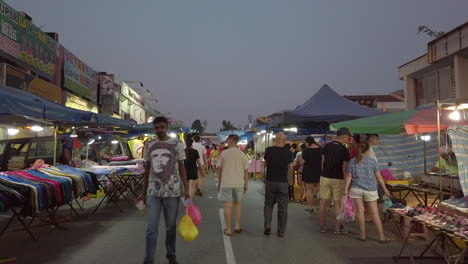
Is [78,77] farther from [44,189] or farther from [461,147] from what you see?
[461,147]

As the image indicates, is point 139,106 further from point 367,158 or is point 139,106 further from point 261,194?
point 367,158

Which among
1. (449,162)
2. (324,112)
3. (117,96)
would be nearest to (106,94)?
(117,96)

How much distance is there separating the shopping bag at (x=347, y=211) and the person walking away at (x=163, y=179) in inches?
124

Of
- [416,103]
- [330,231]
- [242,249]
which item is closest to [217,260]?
[242,249]

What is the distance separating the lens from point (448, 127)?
22.1 feet

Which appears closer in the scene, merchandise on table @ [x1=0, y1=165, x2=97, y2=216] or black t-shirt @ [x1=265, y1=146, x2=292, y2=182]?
merchandise on table @ [x1=0, y1=165, x2=97, y2=216]

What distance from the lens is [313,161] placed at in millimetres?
9766

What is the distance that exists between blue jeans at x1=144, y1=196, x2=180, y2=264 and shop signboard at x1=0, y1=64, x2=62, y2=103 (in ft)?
34.3

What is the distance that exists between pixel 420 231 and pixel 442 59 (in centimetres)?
1330

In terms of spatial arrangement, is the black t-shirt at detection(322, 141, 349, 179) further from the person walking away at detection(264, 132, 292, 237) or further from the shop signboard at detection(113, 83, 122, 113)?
the shop signboard at detection(113, 83, 122, 113)

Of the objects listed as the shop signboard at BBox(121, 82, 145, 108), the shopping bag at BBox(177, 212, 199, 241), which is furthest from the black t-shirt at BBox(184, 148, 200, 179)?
the shop signboard at BBox(121, 82, 145, 108)

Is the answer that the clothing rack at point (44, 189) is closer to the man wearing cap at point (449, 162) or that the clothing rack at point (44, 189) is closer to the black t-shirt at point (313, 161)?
the black t-shirt at point (313, 161)

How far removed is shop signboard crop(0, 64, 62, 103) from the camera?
1280 cm

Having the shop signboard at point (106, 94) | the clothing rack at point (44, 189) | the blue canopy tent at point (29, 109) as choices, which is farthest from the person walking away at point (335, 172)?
the shop signboard at point (106, 94)
